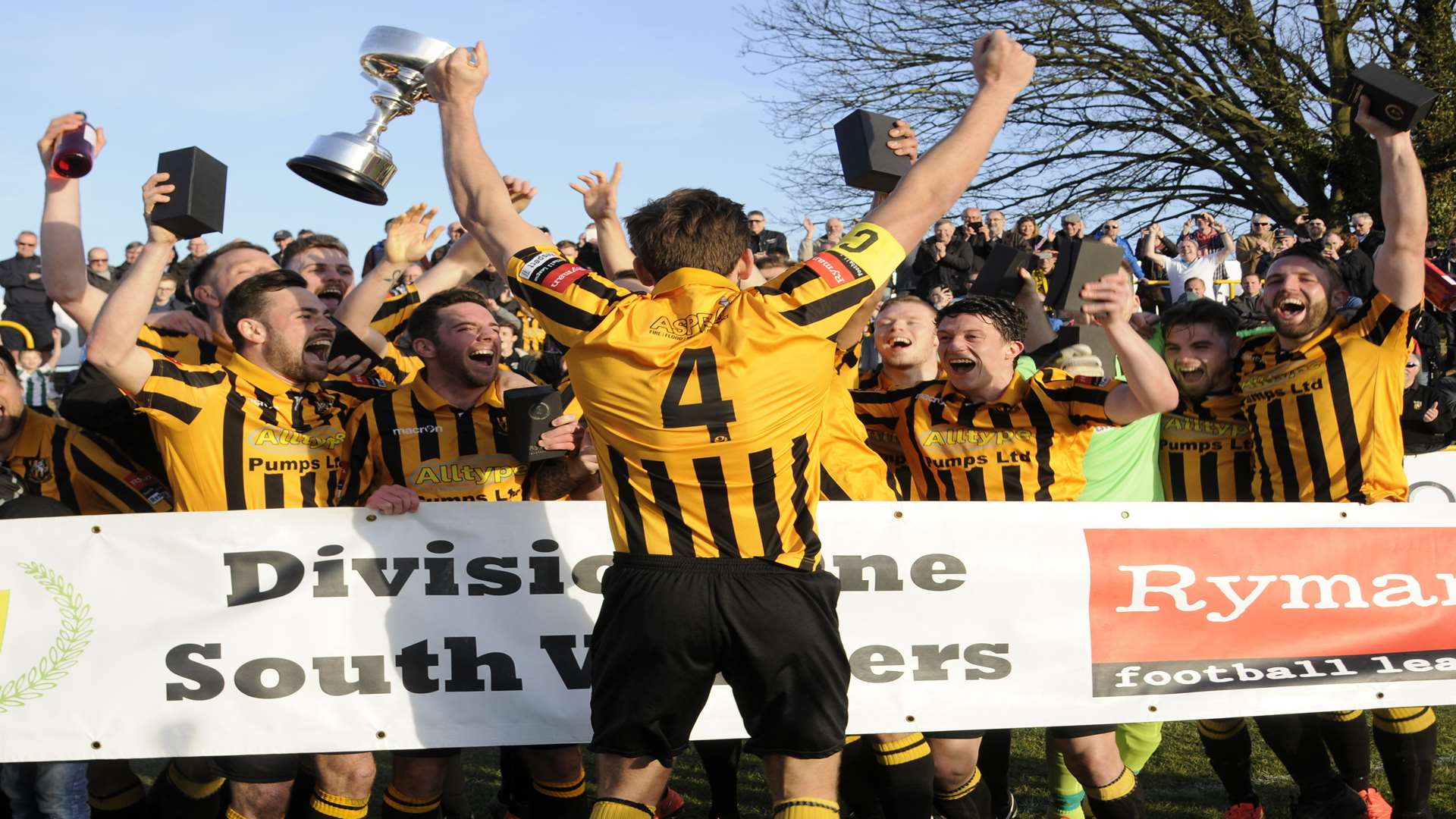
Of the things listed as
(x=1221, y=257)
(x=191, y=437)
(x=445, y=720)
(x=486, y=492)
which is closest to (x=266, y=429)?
(x=191, y=437)

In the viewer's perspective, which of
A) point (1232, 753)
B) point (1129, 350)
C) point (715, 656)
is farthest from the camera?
point (1232, 753)

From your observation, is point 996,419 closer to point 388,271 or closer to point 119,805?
point 388,271

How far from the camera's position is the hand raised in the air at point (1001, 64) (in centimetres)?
326

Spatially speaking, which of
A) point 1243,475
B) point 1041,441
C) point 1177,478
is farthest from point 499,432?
point 1243,475

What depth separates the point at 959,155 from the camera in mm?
3188

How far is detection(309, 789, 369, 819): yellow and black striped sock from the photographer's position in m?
4.37

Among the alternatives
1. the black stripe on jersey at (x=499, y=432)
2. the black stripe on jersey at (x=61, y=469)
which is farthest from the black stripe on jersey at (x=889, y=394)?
the black stripe on jersey at (x=61, y=469)

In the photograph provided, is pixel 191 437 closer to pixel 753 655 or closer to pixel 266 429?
pixel 266 429

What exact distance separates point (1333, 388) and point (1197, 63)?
67.1 feet

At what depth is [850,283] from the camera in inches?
123

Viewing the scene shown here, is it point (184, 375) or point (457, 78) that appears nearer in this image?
point (457, 78)

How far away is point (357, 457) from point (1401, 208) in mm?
3637

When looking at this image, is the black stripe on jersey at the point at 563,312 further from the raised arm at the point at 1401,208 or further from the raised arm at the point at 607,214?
the raised arm at the point at 1401,208

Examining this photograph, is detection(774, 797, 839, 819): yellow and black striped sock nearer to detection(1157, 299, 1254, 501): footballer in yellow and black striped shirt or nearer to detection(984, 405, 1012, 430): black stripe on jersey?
detection(984, 405, 1012, 430): black stripe on jersey
